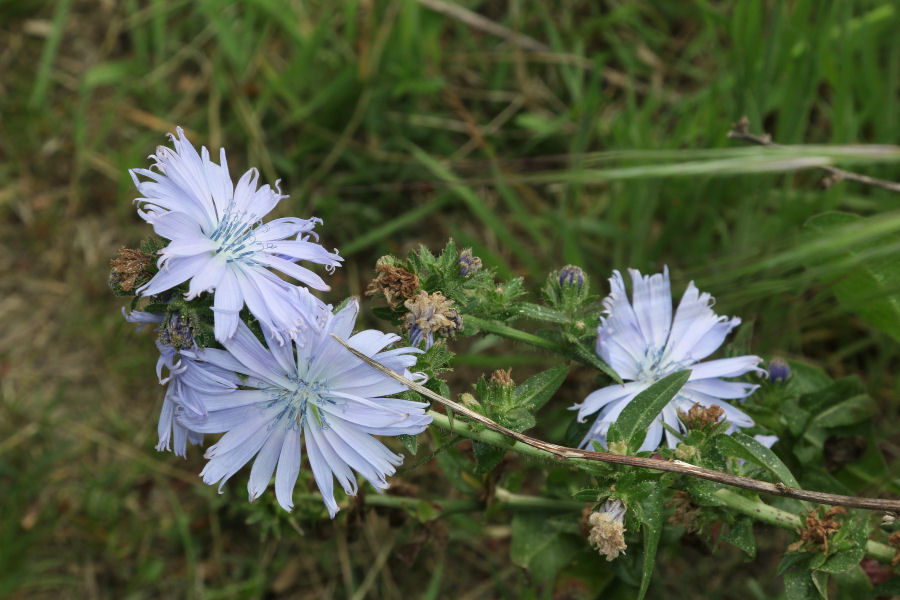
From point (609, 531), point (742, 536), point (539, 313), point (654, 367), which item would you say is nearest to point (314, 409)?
point (539, 313)

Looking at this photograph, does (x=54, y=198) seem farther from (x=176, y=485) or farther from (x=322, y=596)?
(x=322, y=596)

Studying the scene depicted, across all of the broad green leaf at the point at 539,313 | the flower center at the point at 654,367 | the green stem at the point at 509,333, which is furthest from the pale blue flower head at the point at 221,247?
the flower center at the point at 654,367

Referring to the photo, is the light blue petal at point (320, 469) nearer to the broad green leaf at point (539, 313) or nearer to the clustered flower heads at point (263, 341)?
the clustered flower heads at point (263, 341)

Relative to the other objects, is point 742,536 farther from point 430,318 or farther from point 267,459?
point 267,459

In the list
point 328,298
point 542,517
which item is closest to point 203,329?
point 542,517

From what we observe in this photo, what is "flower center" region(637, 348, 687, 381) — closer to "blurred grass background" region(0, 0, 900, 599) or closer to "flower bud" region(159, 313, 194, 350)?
"blurred grass background" region(0, 0, 900, 599)
